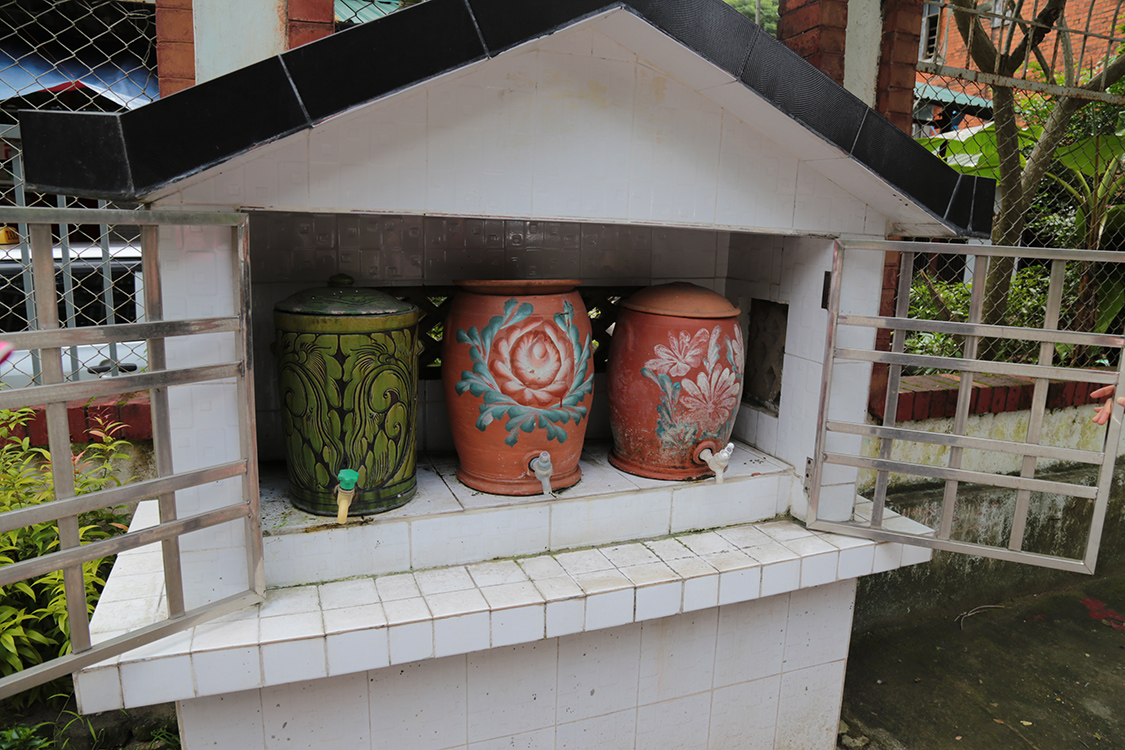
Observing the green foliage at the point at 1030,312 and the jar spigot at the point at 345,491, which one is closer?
the jar spigot at the point at 345,491

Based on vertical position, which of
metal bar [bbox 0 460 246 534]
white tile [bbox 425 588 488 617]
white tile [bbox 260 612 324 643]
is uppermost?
metal bar [bbox 0 460 246 534]

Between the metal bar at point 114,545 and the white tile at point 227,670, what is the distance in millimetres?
333

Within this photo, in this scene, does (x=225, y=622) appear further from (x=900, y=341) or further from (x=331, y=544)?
(x=900, y=341)

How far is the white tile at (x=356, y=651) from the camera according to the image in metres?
1.93

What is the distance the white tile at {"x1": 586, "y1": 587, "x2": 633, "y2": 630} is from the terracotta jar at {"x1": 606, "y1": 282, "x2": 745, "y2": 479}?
0.59 metres

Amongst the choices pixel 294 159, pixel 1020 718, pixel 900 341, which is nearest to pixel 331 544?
pixel 294 159

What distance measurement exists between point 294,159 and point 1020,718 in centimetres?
384

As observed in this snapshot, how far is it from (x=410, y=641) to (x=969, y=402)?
196 centimetres

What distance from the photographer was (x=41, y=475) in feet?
9.05

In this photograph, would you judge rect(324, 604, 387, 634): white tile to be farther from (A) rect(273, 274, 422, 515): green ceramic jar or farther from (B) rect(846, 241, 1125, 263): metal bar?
(B) rect(846, 241, 1125, 263): metal bar

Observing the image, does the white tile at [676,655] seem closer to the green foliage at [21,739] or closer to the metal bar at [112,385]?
the metal bar at [112,385]

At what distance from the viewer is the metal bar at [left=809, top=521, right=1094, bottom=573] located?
2.35 metres

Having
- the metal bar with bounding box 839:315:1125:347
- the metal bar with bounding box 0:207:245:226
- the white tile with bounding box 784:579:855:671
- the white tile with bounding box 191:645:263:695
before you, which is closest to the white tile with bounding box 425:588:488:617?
the white tile with bounding box 191:645:263:695

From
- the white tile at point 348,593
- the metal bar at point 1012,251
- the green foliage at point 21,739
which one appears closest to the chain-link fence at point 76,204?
the white tile at point 348,593
